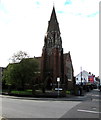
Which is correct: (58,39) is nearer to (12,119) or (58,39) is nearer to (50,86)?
(50,86)

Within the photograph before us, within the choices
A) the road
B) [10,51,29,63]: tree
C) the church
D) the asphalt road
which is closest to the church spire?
the church

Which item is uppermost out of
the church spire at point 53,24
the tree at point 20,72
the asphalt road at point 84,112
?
the church spire at point 53,24

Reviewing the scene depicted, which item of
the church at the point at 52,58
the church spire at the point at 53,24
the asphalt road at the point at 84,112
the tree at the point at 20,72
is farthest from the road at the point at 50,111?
the church spire at the point at 53,24

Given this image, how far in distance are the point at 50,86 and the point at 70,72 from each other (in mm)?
17863

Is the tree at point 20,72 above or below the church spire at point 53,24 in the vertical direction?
below

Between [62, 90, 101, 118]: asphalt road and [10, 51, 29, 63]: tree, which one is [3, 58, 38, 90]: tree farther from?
[62, 90, 101, 118]: asphalt road

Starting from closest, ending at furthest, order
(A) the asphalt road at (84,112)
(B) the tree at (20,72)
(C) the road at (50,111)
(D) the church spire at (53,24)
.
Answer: (C) the road at (50,111), (A) the asphalt road at (84,112), (B) the tree at (20,72), (D) the church spire at (53,24)

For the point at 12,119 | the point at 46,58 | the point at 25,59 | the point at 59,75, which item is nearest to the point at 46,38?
the point at 46,58

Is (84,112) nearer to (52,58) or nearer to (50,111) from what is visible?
(50,111)

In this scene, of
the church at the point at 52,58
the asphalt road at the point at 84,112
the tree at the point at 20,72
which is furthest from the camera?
the church at the point at 52,58

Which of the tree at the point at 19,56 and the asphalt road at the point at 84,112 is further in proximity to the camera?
the tree at the point at 19,56

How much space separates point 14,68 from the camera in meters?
42.4

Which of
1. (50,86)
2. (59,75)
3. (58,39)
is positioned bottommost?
(50,86)

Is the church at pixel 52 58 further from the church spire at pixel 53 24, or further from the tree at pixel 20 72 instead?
the tree at pixel 20 72
